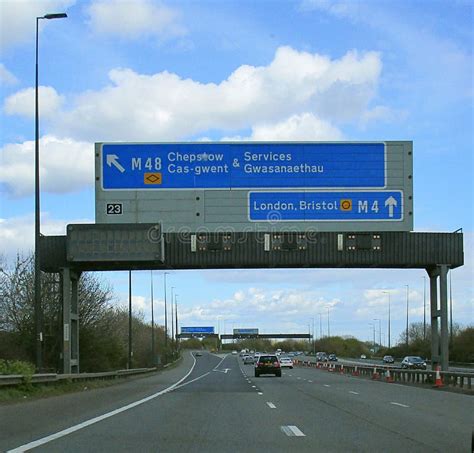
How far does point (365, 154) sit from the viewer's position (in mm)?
36562

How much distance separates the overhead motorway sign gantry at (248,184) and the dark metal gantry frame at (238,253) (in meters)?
1.65

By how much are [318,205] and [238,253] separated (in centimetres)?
595

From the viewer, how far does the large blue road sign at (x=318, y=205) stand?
118 feet

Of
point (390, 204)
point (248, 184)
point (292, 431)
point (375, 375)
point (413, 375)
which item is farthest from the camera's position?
point (375, 375)

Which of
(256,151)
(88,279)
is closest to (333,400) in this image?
(256,151)

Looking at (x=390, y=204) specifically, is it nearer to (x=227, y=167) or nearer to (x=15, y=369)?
(x=227, y=167)

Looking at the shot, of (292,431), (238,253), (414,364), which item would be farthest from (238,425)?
(414,364)

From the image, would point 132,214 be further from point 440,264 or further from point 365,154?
point 440,264

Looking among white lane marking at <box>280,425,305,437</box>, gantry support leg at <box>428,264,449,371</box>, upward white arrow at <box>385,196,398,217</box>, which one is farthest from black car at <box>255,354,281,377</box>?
white lane marking at <box>280,425,305,437</box>

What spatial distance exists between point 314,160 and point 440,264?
10.1 meters

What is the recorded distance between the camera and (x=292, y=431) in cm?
1605

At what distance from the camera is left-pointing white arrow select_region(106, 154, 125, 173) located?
3612cm

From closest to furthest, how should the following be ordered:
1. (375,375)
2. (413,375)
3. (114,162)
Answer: (114,162) → (413,375) → (375,375)

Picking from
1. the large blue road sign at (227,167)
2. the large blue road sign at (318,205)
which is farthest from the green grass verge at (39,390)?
the large blue road sign at (318,205)
